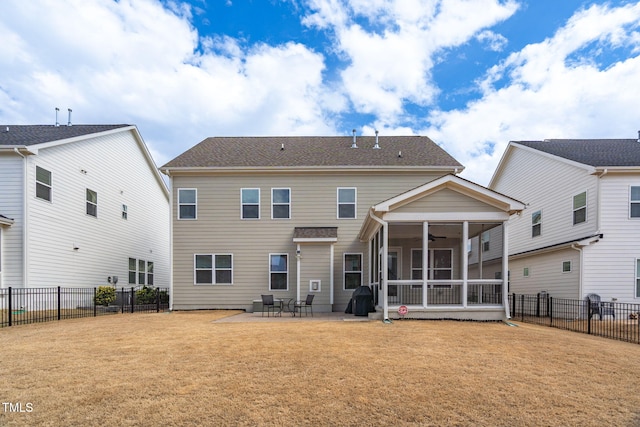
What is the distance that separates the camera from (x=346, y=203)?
15.0 m

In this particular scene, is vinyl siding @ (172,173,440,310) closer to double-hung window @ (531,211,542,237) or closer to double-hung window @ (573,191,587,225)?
double-hung window @ (573,191,587,225)

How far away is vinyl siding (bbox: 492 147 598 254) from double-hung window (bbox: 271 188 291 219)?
9.28 meters

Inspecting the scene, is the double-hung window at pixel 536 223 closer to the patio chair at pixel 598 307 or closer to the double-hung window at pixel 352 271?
the patio chair at pixel 598 307

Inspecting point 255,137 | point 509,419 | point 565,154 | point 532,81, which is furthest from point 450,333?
point 532,81

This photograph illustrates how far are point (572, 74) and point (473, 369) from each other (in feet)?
53.1

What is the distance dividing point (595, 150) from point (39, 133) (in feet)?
76.5

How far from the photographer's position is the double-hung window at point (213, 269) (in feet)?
48.2

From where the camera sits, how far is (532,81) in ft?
55.8

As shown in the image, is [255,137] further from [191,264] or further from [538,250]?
[538,250]

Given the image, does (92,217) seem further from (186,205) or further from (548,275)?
(548,275)

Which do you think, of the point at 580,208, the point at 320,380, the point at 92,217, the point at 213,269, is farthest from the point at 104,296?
the point at 580,208

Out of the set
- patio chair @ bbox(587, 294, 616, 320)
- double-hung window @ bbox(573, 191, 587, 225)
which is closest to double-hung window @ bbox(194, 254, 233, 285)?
patio chair @ bbox(587, 294, 616, 320)

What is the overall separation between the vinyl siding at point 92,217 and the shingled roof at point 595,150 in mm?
20036

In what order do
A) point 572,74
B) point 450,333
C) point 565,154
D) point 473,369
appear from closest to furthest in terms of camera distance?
point 473,369 → point 450,333 → point 565,154 → point 572,74
